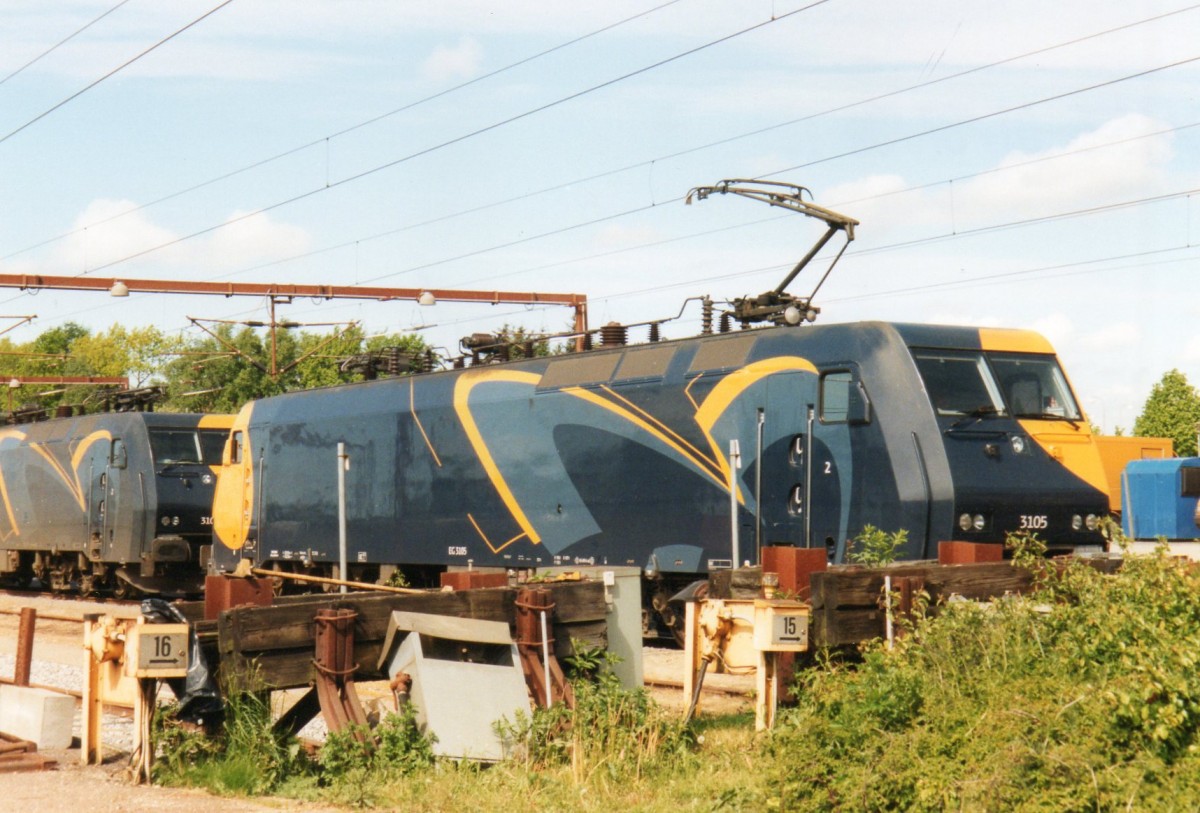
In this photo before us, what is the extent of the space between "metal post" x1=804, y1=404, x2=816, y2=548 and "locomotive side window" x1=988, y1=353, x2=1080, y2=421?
6.19ft

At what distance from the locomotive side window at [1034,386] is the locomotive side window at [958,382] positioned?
0.53 feet

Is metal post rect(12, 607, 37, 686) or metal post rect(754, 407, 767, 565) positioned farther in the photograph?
metal post rect(754, 407, 767, 565)

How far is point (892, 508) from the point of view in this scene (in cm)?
1347

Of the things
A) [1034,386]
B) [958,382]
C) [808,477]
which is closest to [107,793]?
[808,477]

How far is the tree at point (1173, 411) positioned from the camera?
51969 mm

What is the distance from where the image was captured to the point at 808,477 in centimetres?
1431

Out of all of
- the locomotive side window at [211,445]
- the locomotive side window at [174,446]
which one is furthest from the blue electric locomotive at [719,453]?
the locomotive side window at [211,445]

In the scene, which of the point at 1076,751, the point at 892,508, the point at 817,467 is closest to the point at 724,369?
the point at 817,467

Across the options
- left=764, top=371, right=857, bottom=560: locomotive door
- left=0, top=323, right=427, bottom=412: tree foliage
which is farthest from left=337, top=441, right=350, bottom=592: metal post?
left=0, top=323, right=427, bottom=412: tree foliage

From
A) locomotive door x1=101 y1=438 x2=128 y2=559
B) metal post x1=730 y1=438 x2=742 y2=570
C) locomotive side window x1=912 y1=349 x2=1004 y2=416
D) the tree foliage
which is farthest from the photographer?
the tree foliage

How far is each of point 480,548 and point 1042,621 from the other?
1102cm

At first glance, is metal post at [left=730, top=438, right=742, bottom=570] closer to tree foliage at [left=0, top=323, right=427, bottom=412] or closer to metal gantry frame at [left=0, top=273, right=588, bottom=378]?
metal gantry frame at [left=0, top=273, right=588, bottom=378]

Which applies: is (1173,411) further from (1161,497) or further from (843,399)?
(843,399)

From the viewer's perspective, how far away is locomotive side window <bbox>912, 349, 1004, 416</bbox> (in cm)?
1373
